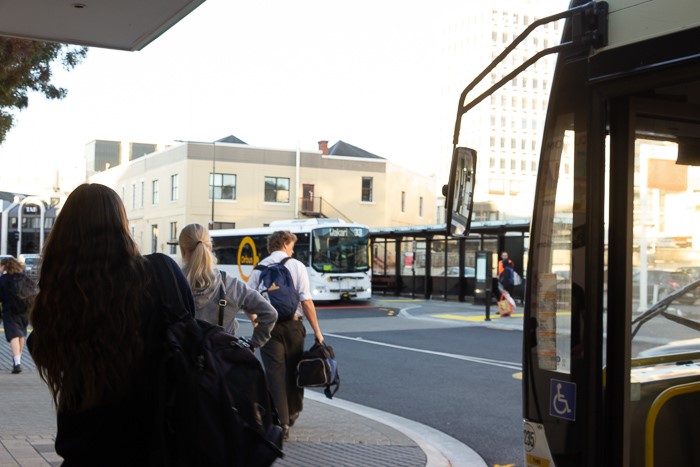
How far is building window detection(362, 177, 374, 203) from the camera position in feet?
182

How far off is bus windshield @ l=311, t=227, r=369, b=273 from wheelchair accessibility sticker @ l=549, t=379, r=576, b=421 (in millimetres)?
27673

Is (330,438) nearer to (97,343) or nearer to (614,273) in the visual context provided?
(614,273)

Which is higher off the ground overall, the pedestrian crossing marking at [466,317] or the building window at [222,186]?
the building window at [222,186]

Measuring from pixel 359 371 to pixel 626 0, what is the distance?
9.69m

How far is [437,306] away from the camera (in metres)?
29.1

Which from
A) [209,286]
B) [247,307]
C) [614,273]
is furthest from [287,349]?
[614,273]

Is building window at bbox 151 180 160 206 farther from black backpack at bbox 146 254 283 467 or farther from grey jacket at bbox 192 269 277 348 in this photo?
black backpack at bbox 146 254 283 467

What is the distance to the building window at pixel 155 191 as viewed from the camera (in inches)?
2169

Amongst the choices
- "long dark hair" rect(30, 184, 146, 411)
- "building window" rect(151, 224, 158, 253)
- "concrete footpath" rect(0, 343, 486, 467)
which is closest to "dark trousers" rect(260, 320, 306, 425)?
"concrete footpath" rect(0, 343, 486, 467)

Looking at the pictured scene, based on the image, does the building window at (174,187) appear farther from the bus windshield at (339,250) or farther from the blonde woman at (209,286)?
the blonde woman at (209,286)

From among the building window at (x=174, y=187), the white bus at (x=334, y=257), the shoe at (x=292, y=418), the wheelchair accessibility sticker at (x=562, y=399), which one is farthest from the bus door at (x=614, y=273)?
the building window at (x=174, y=187)

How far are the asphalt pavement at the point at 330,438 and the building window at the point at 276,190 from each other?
42.5 meters

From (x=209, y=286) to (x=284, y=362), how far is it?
79.7 inches

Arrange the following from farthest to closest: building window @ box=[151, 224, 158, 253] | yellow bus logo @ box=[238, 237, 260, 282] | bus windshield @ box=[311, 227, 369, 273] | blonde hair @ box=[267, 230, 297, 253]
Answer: building window @ box=[151, 224, 158, 253] < yellow bus logo @ box=[238, 237, 260, 282] < bus windshield @ box=[311, 227, 369, 273] < blonde hair @ box=[267, 230, 297, 253]
